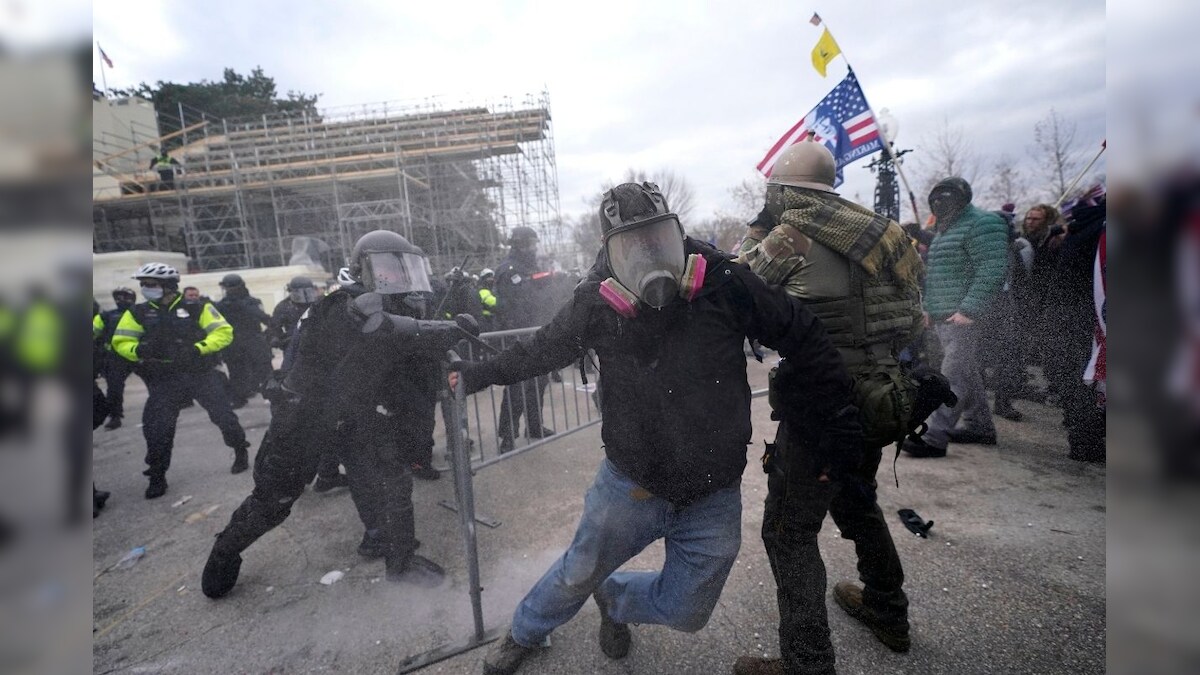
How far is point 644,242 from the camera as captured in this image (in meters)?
1.76

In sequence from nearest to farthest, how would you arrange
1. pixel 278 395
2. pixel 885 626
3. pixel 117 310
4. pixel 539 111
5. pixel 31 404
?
pixel 31 404, pixel 885 626, pixel 278 395, pixel 117 310, pixel 539 111

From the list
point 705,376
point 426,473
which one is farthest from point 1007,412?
point 426,473

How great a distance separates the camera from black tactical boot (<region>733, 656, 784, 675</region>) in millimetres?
2035

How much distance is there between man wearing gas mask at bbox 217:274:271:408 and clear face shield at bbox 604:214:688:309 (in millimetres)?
6676

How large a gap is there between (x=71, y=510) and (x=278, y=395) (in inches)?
221

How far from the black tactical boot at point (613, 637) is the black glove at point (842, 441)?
3.86 feet

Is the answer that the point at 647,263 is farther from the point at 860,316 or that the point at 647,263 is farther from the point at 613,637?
the point at 613,637

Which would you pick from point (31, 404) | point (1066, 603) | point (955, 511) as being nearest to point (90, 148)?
point (31, 404)

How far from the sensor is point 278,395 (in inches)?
213

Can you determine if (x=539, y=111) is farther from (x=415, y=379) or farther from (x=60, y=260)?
(x=60, y=260)

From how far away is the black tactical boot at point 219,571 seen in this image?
9.57 feet

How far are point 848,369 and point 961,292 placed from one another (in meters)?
2.66

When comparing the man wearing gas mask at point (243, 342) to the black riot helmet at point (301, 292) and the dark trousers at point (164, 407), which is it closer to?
the black riot helmet at point (301, 292)

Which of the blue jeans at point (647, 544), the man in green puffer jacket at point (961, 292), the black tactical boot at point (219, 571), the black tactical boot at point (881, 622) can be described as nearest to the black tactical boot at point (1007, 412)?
the man in green puffer jacket at point (961, 292)
